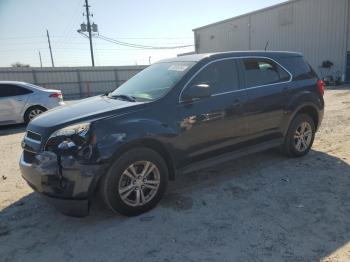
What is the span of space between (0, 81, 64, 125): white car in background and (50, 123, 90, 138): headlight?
23.4 feet

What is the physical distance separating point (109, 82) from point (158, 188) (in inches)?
1052

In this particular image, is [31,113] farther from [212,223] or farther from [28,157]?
[212,223]

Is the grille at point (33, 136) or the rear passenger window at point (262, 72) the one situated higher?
the rear passenger window at point (262, 72)

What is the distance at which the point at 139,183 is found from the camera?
378 centimetres

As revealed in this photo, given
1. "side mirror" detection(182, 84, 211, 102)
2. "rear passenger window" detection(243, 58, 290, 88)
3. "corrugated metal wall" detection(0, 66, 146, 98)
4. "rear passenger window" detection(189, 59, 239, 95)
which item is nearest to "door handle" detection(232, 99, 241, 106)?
"rear passenger window" detection(189, 59, 239, 95)

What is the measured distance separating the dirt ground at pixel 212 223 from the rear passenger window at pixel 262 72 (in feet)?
4.52

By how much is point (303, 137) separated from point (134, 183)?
3.31 m

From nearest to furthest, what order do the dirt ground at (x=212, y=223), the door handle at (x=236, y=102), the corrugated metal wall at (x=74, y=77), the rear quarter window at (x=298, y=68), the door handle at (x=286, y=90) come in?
the dirt ground at (x=212, y=223), the door handle at (x=236, y=102), the door handle at (x=286, y=90), the rear quarter window at (x=298, y=68), the corrugated metal wall at (x=74, y=77)

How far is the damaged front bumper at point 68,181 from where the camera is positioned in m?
3.36

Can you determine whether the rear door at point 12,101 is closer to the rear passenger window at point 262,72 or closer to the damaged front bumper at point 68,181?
the damaged front bumper at point 68,181

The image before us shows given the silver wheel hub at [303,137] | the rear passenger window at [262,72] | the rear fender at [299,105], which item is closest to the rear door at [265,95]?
the rear passenger window at [262,72]

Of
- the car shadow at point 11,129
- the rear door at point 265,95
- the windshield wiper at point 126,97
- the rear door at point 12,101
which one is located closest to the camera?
the windshield wiper at point 126,97

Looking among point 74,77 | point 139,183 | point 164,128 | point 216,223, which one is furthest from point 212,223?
point 74,77

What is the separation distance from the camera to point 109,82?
2955 centimetres
